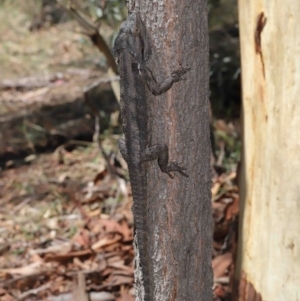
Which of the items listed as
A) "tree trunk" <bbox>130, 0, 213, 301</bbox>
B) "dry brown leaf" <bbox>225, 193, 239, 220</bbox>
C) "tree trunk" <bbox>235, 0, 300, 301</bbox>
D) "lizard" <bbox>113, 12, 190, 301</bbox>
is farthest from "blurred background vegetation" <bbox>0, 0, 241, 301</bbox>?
"lizard" <bbox>113, 12, 190, 301</bbox>

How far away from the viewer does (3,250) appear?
16.8 ft

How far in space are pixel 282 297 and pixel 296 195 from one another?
0.62 metres

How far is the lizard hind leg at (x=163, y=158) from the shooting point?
264 centimetres

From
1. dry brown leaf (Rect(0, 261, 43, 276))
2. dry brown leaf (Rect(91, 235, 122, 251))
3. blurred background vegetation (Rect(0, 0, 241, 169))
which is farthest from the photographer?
blurred background vegetation (Rect(0, 0, 241, 169))

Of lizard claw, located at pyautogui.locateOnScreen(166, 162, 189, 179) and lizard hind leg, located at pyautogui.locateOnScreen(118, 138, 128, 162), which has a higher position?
lizard hind leg, located at pyautogui.locateOnScreen(118, 138, 128, 162)

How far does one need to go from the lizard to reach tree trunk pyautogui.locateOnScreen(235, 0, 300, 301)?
610 mm

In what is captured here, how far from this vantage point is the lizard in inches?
104

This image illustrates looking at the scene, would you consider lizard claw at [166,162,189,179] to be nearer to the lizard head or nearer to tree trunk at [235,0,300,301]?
the lizard head

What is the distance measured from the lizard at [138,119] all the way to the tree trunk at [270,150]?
2.00 ft

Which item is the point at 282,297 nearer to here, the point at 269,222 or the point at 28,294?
the point at 269,222

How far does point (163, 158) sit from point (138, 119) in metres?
0.23

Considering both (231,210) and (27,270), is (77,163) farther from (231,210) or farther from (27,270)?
(231,210)

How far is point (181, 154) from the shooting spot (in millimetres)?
2732

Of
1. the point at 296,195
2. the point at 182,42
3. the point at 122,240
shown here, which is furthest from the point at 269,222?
the point at 122,240
